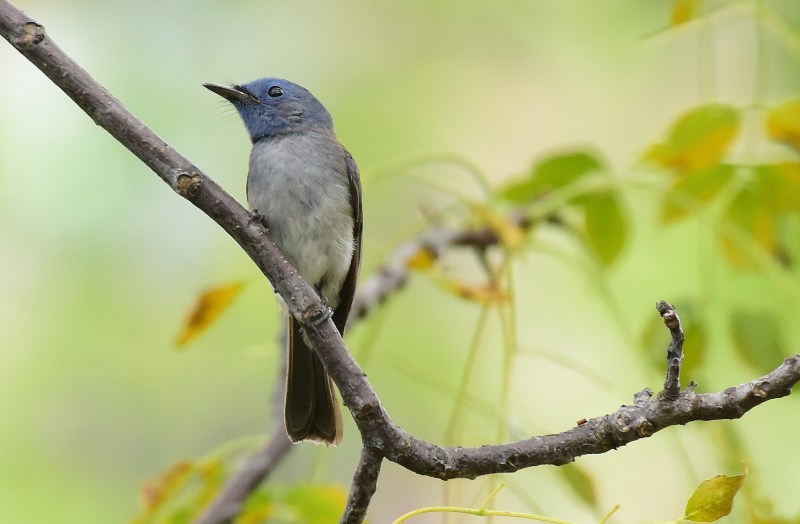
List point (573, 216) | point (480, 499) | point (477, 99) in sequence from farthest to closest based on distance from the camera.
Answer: point (477, 99), point (573, 216), point (480, 499)

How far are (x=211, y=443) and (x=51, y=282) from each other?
159 cm

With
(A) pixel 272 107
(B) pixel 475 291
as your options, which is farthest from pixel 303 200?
(B) pixel 475 291

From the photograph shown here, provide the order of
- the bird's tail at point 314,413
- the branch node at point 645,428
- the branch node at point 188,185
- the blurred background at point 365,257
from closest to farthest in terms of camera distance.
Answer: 1. the branch node at point 645,428
2. the branch node at point 188,185
3. the bird's tail at point 314,413
4. the blurred background at point 365,257

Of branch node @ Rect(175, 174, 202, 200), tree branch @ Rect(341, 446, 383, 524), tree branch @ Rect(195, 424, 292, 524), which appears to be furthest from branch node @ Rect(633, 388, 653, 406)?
tree branch @ Rect(195, 424, 292, 524)

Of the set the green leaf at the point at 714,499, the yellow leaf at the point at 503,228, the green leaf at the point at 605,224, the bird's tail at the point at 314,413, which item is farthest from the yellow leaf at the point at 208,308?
the green leaf at the point at 714,499

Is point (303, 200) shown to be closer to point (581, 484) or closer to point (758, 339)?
point (581, 484)

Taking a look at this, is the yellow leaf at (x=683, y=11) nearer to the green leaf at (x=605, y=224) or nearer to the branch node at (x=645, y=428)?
the green leaf at (x=605, y=224)

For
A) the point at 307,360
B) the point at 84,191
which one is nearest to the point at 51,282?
the point at 84,191

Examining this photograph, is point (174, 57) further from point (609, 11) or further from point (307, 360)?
point (307, 360)

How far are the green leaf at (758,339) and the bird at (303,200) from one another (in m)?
1.37

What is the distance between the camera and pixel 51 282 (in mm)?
5824

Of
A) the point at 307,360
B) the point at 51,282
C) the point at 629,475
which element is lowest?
the point at 307,360

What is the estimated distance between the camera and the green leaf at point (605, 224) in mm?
3566

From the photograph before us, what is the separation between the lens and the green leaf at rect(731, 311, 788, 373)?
2797 millimetres
